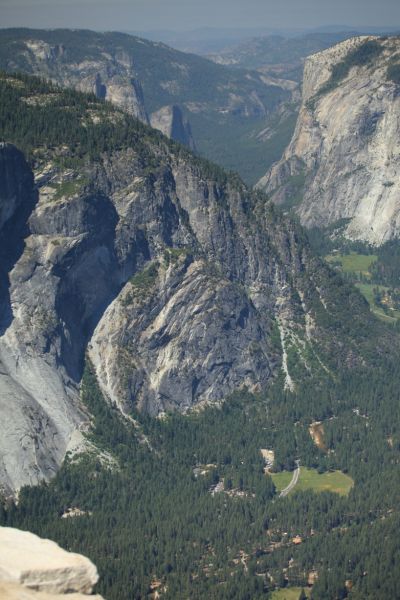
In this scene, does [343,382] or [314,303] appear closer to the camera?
[343,382]

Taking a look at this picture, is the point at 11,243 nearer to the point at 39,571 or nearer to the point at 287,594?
the point at 287,594

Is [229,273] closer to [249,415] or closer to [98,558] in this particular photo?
[249,415]

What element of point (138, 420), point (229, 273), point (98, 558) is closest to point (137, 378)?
point (138, 420)

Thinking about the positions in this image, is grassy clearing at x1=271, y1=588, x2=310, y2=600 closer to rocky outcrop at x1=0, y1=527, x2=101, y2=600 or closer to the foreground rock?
rocky outcrop at x1=0, y1=527, x2=101, y2=600

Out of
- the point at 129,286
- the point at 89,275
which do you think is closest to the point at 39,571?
the point at 89,275

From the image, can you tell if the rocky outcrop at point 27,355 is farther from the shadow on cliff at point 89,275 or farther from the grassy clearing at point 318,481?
the grassy clearing at point 318,481

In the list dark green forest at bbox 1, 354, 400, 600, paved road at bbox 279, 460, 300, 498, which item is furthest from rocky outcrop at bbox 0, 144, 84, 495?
paved road at bbox 279, 460, 300, 498
